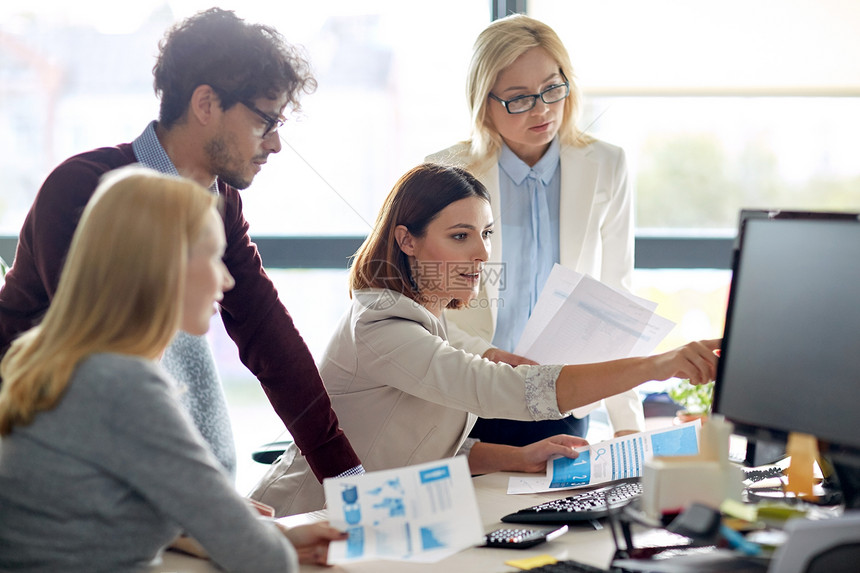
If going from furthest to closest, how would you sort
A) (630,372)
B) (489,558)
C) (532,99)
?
(532,99)
(630,372)
(489,558)

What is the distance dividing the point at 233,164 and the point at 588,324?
0.77 m

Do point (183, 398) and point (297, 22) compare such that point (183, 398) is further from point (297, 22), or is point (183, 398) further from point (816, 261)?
point (297, 22)

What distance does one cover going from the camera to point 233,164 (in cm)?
159

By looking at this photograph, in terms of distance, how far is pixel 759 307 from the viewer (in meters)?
1.13

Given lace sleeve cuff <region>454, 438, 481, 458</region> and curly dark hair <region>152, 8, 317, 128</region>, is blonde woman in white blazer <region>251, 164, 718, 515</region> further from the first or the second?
curly dark hair <region>152, 8, 317, 128</region>

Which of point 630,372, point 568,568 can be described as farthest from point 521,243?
point 568,568

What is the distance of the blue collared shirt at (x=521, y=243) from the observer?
2.15 metres

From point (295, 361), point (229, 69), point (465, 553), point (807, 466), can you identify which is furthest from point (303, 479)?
point (807, 466)

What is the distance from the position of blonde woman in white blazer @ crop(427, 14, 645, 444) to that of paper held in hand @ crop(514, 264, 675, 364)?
0.82 feet

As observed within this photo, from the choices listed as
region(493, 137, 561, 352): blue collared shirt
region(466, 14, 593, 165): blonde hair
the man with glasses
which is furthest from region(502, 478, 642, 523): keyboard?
region(466, 14, 593, 165): blonde hair

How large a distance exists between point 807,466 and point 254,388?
101 inches

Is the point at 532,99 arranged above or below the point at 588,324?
above

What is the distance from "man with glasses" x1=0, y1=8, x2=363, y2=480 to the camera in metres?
1.53

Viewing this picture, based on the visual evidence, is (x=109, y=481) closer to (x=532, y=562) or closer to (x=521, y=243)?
(x=532, y=562)
